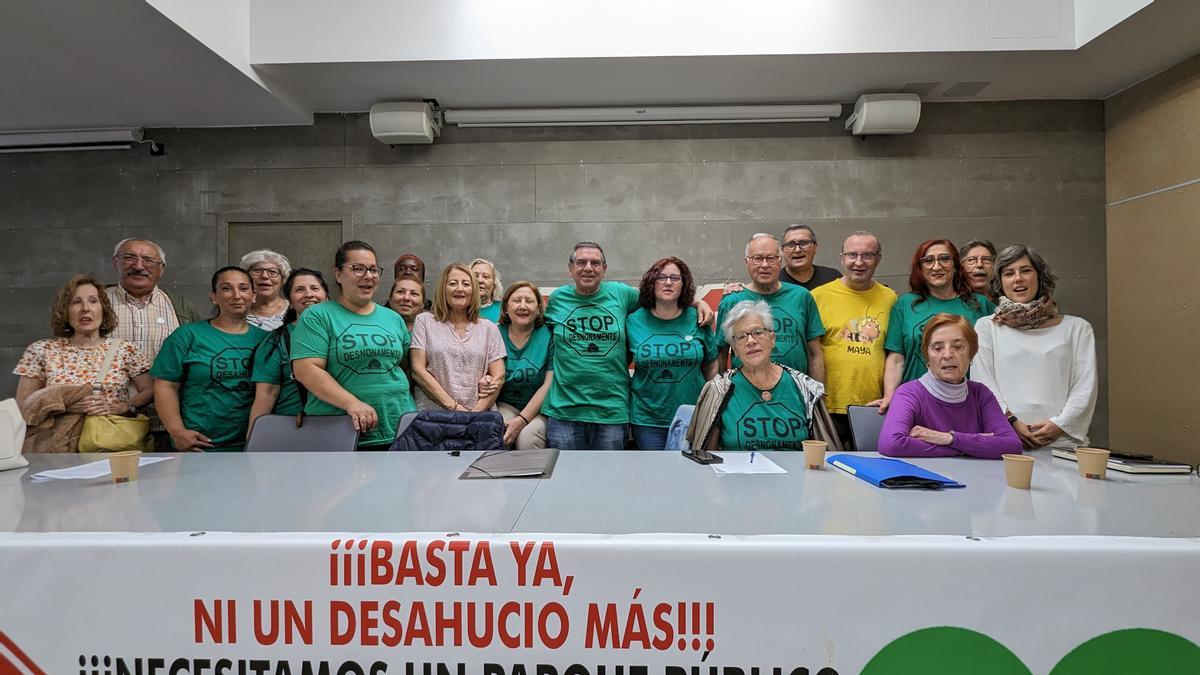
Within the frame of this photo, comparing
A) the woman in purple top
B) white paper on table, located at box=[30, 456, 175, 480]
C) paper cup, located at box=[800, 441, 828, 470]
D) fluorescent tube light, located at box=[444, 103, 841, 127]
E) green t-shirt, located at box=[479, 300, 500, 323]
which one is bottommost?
white paper on table, located at box=[30, 456, 175, 480]

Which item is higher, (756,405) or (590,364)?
(590,364)

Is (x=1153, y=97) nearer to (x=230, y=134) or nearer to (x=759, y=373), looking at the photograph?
(x=759, y=373)

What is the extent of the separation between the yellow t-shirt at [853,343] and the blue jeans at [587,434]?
1109 millimetres

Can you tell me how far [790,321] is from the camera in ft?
9.95

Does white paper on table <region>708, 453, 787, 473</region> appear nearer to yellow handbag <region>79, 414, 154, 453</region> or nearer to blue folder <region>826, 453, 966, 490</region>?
blue folder <region>826, 453, 966, 490</region>

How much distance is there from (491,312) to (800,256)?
1.74 metres

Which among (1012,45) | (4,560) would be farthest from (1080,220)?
(4,560)

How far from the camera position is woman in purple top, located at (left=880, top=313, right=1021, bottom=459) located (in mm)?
2104

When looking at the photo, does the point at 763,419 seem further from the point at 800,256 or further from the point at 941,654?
the point at 800,256

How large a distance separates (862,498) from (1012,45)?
3642 millimetres

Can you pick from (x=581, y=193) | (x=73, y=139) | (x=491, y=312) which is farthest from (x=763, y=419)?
(x=73, y=139)

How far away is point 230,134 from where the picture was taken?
4.86 m

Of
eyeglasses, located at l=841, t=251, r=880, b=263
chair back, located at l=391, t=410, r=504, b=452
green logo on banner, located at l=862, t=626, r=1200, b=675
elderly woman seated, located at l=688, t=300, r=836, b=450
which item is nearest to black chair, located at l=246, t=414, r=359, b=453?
chair back, located at l=391, t=410, r=504, b=452

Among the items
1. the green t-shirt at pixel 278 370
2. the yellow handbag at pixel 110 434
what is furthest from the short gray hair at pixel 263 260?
the yellow handbag at pixel 110 434
